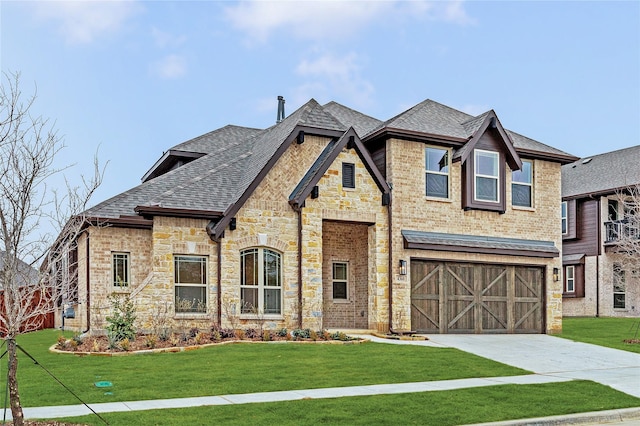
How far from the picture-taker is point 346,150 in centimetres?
2173

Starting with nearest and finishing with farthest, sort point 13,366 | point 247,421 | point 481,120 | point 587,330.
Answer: point 13,366 < point 247,421 < point 481,120 < point 587,330

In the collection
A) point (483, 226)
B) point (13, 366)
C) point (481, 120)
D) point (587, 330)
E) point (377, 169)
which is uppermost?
point (481, 120)

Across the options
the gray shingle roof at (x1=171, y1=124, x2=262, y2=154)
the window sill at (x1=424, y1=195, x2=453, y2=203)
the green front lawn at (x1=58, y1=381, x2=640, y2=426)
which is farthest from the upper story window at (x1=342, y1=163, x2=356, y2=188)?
the green front lawn at (x1=58, y1=381, x2=640, y2=426)

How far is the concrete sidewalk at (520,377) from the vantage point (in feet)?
34.2

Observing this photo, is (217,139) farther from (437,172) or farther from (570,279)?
(570,279)

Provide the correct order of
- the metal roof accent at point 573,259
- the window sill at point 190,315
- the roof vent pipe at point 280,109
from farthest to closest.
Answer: the metal roof accent at point 573,259 < the roof vent pipe at point 280,109 < the window sill at point 190,315

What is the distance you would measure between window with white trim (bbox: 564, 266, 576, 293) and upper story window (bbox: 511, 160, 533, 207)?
47.2 ft

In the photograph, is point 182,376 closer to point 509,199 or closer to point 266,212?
point 266,212

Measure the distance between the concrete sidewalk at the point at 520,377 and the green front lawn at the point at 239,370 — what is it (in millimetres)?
492

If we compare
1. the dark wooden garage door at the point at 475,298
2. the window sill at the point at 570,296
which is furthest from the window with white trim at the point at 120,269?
the window sill at the point at 570,296

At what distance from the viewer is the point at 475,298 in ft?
76.9

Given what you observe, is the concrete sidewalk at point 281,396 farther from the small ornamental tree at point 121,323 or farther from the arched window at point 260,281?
the arched window at point 260,281

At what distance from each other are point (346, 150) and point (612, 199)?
2106 cm

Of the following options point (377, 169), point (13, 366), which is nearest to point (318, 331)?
point (377, 169)
